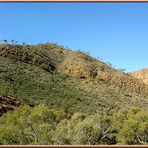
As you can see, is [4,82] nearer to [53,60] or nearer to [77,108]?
[77,108]

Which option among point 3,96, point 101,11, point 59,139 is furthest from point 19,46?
point 101,11

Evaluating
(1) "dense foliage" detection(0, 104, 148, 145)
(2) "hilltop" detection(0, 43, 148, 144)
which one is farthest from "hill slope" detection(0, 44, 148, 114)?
(1) "dense foliage" detection(0, 104, 148, 145)

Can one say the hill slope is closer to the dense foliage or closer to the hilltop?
the hilltop

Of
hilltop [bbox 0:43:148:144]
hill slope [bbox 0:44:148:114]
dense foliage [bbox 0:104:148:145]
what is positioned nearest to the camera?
dense foliage [bbox 0:104:148:145]

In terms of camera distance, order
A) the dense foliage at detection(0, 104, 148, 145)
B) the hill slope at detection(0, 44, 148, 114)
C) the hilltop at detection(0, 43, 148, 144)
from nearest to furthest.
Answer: the dense foliage at detection(0, 104, 148, 145) < the hilltop at detection(0, 43, 148, 144) < the hill slope at detection(0, 44, 148, 114)

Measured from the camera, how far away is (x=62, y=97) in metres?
27.1

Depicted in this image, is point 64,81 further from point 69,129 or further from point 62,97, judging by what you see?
point 69,129

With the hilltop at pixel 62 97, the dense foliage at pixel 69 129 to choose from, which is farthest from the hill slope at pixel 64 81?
the dense foliage at pixel 69 129

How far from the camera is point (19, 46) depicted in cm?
3531

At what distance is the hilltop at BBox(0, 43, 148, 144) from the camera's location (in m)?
15.6

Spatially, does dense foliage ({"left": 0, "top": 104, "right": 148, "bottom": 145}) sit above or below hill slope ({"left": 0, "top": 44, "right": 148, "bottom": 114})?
below

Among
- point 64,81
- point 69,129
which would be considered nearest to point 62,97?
point 64,81

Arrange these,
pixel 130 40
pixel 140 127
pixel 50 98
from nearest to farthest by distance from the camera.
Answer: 1. pixel 130 40
2. pixel 140 127
3. pixel 50 98

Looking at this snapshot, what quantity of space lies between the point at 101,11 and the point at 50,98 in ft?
50.0
